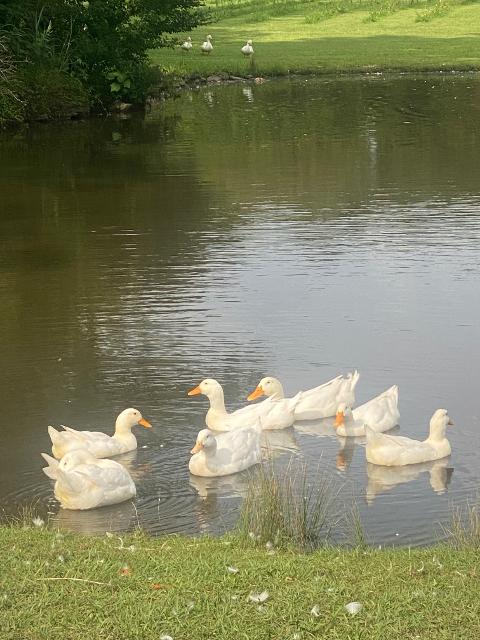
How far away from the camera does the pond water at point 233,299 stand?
1103 centimetres

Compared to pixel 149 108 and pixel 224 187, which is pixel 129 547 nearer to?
pixel 224 187

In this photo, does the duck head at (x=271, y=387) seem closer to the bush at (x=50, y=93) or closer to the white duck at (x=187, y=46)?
the bush at (x=50, y=93)

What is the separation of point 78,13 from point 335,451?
90.9ft

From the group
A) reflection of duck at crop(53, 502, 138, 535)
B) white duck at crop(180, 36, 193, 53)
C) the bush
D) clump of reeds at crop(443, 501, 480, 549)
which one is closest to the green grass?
white duck at crop(180, 36, 193, 53)

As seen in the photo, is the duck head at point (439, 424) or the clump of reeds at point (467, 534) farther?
the duck head at point (439, 424)

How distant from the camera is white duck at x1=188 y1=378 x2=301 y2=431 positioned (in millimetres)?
12102

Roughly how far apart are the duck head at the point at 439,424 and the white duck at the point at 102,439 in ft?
8.52

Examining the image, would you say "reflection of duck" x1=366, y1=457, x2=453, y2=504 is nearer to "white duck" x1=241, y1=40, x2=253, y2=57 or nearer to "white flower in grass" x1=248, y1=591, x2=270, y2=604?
"white flower in grass" x1=248, y1=591, x2=270, y2=604

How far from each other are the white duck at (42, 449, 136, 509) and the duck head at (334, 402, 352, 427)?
238 centimetres

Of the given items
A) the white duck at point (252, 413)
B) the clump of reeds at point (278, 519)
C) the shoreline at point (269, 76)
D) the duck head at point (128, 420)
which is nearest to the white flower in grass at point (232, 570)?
the clump of reeds at point (278, 519)

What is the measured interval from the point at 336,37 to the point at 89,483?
159 ft

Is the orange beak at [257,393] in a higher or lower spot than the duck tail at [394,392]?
lower

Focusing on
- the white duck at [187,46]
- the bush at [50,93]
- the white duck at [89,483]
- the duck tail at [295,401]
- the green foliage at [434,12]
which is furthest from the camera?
the green foliage at [434,12]

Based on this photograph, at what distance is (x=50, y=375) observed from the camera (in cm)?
1364
